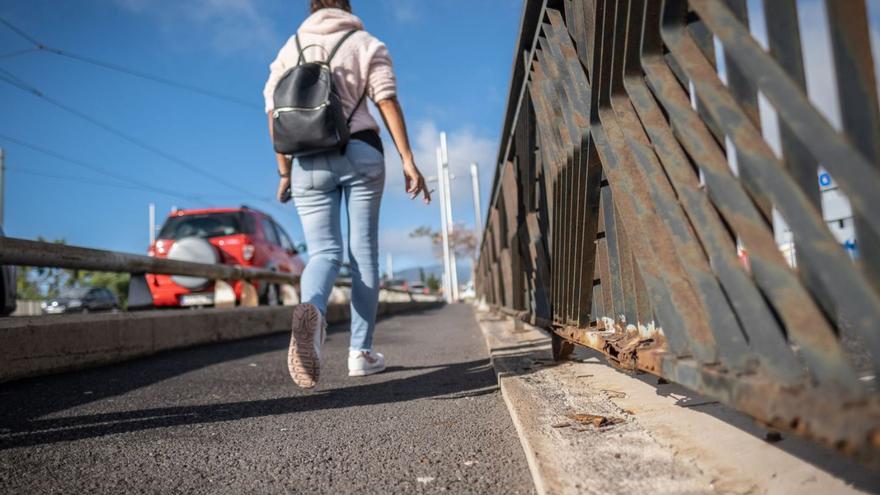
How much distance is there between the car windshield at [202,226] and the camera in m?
9.41

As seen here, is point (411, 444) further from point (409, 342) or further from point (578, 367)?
point (409, 342)

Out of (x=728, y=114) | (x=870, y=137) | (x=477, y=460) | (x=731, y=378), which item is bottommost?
(x=477, y=460)

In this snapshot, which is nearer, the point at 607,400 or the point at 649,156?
the point at 649,156

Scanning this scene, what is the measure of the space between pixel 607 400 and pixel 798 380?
1.21 m

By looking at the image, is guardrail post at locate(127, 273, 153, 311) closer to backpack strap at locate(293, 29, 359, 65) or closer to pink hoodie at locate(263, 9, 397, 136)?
pink hoodie at locate(263, 9, 397, 136)

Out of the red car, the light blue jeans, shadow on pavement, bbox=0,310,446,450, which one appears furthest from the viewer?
the red car

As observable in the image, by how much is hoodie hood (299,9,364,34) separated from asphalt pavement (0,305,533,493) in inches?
74.1

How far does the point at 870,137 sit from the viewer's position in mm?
883

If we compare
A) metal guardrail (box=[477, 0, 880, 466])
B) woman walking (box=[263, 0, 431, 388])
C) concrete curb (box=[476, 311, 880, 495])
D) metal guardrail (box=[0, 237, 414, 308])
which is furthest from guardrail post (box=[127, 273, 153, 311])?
metal guardrail (box=[477, 0, 880, 466])

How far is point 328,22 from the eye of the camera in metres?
3.28

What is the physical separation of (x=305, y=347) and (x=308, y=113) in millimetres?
1111

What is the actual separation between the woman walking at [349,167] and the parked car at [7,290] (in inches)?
146

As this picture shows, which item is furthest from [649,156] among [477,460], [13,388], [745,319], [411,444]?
[13,388]

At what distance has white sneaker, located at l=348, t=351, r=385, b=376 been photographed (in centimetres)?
343
